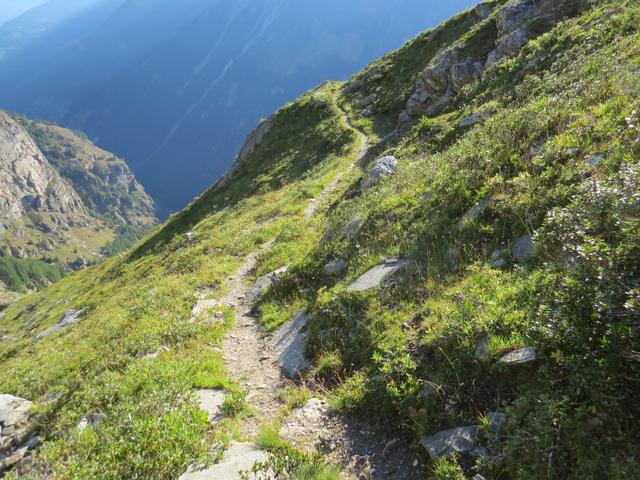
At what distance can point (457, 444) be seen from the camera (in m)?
5.89

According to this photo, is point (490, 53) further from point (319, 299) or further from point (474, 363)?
point (474, 363)

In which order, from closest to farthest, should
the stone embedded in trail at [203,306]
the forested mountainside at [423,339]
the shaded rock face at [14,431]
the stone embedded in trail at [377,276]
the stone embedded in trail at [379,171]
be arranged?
the forested mountainside at [423,339] → the stone embedded in trail at [377,276] → the shaded rock face at [14,431] → the stone embedded in trail at [203,306] → the stone embedded in trail at [379,171]

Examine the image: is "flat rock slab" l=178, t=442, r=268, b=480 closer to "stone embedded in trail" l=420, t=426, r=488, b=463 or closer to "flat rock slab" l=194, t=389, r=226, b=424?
"flat rock slab" l=194, t=389, r=226, b=424

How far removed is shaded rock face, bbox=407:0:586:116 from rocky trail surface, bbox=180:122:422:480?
26.3 metres

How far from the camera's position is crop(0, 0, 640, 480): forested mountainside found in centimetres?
519

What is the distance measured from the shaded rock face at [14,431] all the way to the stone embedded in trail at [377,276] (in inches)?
371

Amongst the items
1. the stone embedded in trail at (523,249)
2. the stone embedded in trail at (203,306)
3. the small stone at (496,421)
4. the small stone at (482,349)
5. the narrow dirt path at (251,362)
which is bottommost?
the narrow dirt path at (251,362)

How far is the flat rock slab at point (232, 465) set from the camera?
677cm

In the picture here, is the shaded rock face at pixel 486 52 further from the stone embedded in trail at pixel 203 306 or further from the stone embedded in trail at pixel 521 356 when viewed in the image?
the stone embedded in trail at pixel 521 356

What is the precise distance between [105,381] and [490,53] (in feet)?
107

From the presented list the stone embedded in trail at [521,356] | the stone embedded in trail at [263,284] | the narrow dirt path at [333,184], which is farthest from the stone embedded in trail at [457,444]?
the narrow dirt path at [333,184]

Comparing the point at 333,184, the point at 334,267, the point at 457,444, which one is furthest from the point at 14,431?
the point at 333,184

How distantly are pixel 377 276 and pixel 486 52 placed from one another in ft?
99.0

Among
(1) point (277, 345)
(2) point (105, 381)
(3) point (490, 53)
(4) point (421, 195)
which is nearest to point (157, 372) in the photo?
(2) point (105, 381)
